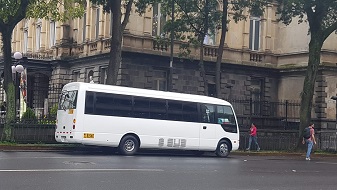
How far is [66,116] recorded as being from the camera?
960 inches

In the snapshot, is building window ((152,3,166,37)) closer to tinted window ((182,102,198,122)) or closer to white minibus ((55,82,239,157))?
white minibus ((55,82,239,157))

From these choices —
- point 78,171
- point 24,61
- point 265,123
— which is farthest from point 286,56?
point 78,171

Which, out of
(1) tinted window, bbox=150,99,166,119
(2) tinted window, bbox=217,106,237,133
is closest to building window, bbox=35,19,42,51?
(2) tinted window, bbox=217,106,237,133

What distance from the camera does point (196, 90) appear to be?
4219 centimetres

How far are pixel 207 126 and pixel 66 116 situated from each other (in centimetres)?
650

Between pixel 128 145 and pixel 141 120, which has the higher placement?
pixel 141 120

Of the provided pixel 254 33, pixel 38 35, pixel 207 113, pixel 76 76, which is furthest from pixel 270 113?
pixel 38 35

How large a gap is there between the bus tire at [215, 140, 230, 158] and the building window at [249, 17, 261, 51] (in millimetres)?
18847

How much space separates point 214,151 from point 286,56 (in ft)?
66.0

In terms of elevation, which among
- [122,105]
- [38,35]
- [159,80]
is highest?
[38,35]

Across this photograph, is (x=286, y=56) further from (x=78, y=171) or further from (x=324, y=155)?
(x=78, y=171)

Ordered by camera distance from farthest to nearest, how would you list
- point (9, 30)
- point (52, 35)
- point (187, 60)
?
1. point (52, 35)
2. point (187, 60)
3. point (9, 30)

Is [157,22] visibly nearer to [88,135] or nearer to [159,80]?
[159,80]

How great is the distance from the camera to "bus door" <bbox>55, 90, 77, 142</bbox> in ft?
78.6
